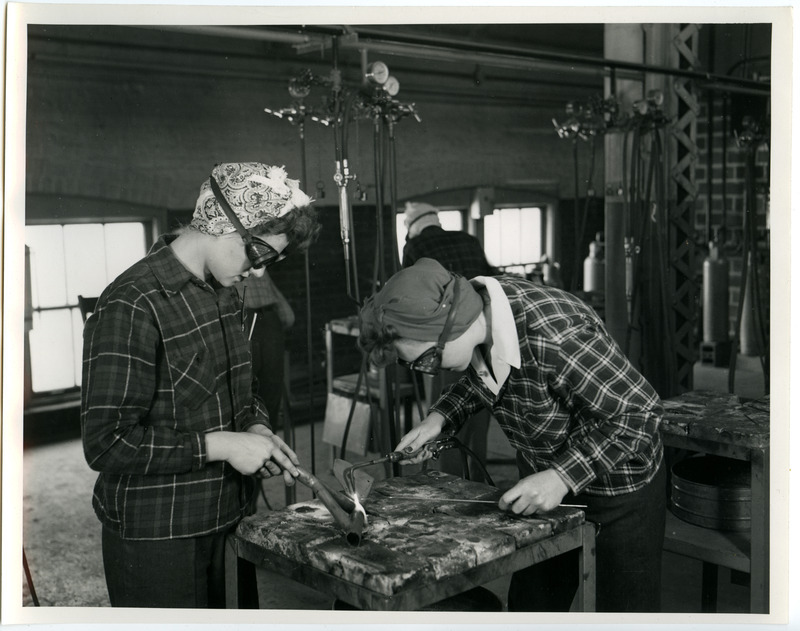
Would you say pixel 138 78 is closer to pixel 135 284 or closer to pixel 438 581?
pixel 135 284

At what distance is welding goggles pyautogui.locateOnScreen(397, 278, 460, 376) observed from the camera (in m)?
2.17

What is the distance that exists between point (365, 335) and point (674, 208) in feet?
10.1

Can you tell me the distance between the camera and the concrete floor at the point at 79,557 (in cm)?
351

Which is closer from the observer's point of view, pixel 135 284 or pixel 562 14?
pixel 135 284

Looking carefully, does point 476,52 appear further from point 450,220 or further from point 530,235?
point 530,235

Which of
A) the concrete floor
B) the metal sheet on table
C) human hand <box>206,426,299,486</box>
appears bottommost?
the concrete floor

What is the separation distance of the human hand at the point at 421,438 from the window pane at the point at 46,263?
48.2 inches

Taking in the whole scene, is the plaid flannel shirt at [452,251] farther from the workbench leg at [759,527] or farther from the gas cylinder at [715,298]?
the gas cylinder at [715,298]

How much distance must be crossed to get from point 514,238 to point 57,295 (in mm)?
5850

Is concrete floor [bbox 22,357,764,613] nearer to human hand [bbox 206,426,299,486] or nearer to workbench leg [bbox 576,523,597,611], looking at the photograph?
workbench leg [bbox 576,523,597,611]

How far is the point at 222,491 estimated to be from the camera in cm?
226

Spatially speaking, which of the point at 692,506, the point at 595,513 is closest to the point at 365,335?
the point at 595,513

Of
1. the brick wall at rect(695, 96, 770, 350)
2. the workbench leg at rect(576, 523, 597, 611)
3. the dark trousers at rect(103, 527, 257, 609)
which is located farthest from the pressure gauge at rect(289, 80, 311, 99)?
the brick wall at rect(695, 96, 770, 350)

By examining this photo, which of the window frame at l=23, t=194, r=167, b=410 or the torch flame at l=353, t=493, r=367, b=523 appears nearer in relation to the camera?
the torch flame at l=353, t=493, r=367, b=523
